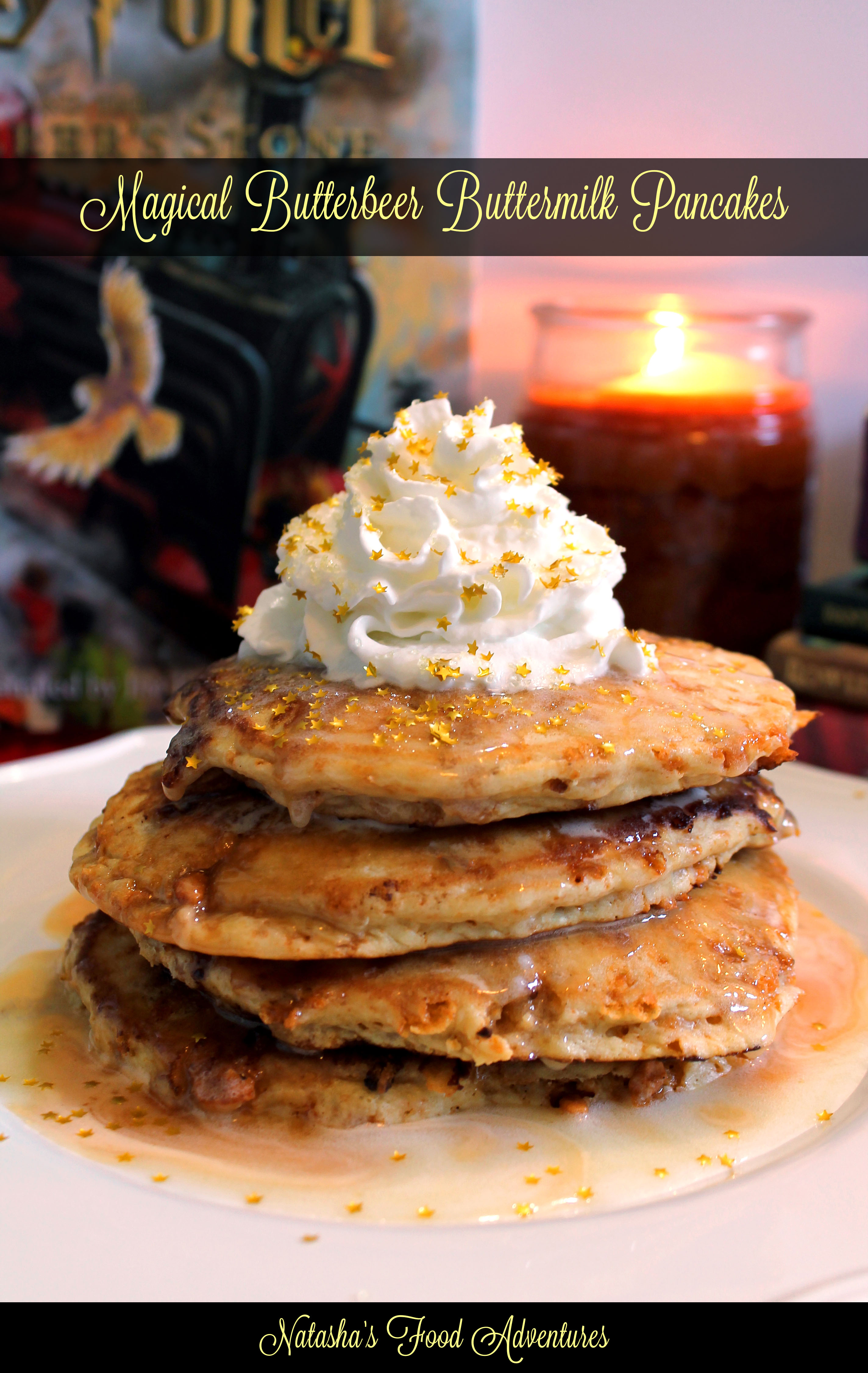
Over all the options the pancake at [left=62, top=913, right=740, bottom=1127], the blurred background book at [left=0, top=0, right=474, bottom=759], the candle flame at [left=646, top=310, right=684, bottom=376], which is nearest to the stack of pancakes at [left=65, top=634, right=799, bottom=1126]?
the pancake at [left=62, top=913, right=740, bottom=1127]

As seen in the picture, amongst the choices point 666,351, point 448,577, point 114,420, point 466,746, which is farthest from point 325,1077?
point 114,420

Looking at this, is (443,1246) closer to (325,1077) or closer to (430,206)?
(325,1077)

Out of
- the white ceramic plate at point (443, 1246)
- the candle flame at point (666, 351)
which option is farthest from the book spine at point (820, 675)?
the white ceramic plate at point (443, 1246)

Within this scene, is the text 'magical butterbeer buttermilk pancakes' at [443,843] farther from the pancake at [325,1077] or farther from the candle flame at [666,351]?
the candle flame at [666,351]

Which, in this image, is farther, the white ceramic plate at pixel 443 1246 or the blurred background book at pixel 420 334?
the blurred background book at pixel 420 334

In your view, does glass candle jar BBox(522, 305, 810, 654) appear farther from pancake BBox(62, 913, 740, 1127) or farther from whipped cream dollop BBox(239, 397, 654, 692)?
pancake BBox(62, 913, 740, 1127)
